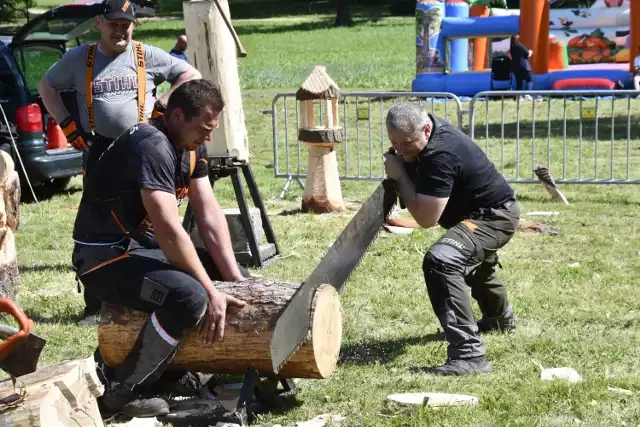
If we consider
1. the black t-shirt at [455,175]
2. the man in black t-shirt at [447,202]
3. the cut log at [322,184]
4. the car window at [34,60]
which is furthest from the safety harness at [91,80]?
the car window at [34,60]

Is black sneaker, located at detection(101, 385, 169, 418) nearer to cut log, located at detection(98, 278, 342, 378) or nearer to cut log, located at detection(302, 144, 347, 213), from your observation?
cut log, located at detection(98, 278, 342, 378)

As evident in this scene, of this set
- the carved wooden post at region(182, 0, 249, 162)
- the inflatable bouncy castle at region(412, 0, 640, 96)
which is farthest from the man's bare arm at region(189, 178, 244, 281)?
the inflatable bouncy castle at region(412, 0, 640, 96)

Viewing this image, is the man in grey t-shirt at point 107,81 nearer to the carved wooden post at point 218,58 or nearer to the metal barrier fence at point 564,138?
the carved wooden post at point 218,58

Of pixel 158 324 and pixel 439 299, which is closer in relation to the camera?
pixel 158 324

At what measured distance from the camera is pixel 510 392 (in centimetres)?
496

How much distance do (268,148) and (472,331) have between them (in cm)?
1046

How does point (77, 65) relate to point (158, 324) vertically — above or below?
above

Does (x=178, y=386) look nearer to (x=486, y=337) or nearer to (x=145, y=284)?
(x=145, y=284)

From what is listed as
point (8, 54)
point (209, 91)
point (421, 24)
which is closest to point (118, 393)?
point (209, 91)

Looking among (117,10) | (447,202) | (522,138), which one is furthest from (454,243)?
(522,138)

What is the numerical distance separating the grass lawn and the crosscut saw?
1.45 feet

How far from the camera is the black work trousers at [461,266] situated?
534 centimetres

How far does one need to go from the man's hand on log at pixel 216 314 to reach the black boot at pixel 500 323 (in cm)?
206

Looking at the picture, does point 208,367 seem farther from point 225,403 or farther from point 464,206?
point 464,206
